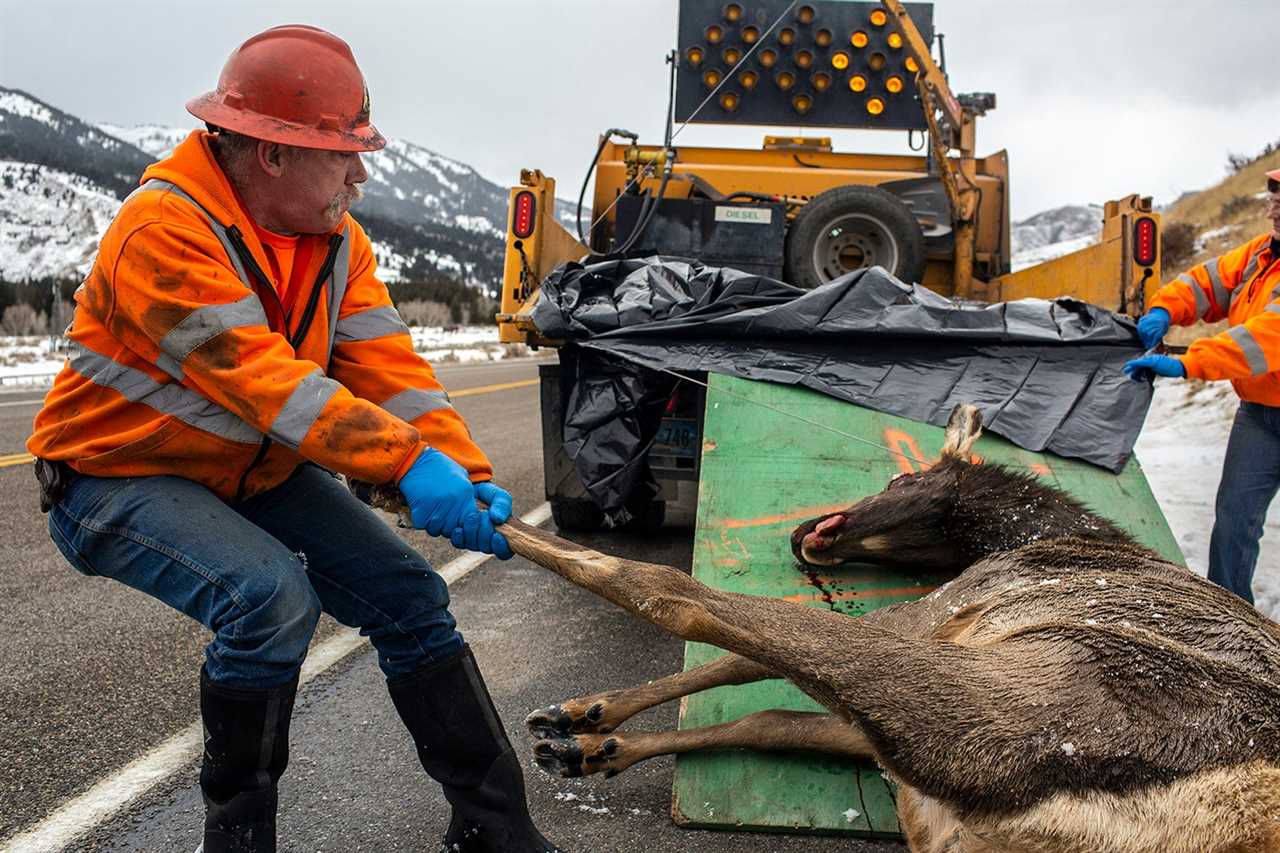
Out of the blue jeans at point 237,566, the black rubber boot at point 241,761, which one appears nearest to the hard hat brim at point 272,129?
the blue jeans at point 237,566

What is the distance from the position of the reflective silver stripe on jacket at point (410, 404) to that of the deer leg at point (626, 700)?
3.45 ft

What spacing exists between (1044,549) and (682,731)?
1429 mm

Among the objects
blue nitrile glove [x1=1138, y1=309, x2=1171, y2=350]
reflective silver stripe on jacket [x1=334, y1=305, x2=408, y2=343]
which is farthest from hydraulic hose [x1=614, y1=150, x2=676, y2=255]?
reflective silver stripe on jacket [x1=334, y1=305, x2=408, y2=343]

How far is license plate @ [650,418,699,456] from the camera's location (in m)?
5.67

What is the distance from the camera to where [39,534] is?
6035 millimetres

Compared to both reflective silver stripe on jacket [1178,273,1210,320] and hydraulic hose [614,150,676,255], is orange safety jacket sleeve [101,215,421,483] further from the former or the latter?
hydraulic hose [614,150,676,255]

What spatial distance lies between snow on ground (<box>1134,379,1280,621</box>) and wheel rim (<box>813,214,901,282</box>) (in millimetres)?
2479

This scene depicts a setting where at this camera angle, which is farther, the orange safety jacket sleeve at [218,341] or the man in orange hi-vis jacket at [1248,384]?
the man in orange hi-vis jacket at [1248,384]

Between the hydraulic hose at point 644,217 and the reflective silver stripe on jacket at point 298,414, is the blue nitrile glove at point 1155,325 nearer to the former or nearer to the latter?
the hydraulic hose at point 644,217

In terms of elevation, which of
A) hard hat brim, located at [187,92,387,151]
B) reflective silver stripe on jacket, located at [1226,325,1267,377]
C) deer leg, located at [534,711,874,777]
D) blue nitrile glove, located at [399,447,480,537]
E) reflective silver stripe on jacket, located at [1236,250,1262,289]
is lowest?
deer leg, located at [534,711,874,777]

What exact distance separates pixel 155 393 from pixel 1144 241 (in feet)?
19.6

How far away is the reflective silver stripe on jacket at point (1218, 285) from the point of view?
5199mm

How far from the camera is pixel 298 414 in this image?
234cm

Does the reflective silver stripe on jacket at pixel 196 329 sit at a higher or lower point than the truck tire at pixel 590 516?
higher
